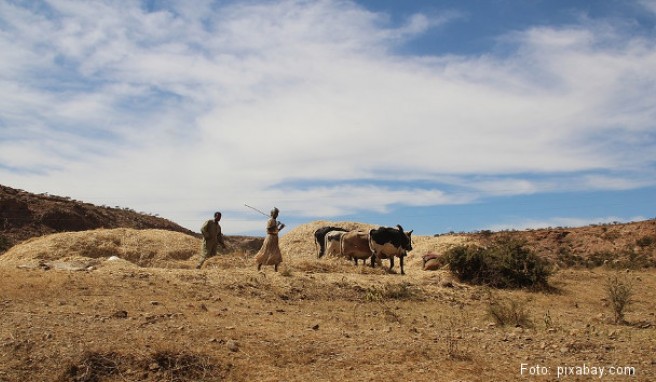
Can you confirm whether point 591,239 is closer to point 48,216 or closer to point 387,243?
point 387,243

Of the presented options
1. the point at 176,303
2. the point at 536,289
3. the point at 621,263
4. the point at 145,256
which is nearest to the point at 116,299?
the point at 176,303

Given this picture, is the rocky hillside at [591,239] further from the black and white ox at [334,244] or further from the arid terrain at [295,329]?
the arid terrain at [295,329]

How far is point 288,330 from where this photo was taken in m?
9.14

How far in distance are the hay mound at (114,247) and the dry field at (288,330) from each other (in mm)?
2596

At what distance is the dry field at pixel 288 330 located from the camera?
7.21 metres

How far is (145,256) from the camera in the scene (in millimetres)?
18812

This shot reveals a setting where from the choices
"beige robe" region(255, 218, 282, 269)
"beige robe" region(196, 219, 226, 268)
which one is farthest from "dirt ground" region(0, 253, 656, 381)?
"beige robe" region(196, 219, 226, 268)

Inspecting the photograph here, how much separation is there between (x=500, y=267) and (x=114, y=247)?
12.0 m

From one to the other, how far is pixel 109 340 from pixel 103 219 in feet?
96.4

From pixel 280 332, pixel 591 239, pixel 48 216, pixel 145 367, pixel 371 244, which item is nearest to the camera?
pixel 145 367

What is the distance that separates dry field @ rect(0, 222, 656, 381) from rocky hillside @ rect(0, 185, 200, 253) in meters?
17.8

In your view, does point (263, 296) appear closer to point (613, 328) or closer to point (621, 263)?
point (613, 328)

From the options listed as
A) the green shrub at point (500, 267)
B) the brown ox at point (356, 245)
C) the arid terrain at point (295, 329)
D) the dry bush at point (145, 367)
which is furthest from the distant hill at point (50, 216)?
the dry bush at point (145, 367)

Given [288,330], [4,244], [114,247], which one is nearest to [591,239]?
[114,247]
